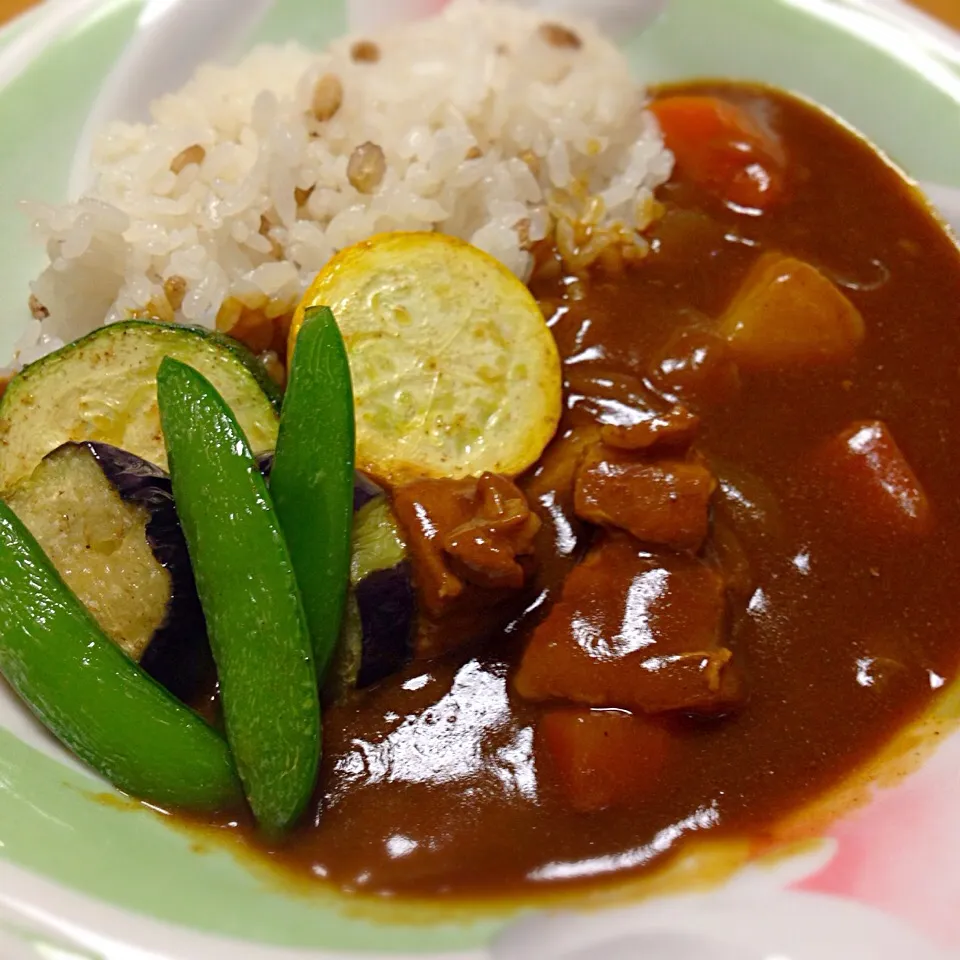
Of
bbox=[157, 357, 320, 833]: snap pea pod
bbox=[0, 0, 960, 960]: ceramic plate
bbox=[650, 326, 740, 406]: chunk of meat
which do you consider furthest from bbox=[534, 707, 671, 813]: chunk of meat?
bbox=[650, 326, 740, 406]: chunk of meat

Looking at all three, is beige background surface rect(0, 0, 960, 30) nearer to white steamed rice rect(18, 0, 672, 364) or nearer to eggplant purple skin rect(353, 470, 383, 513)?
white steamed rice rect(18, 0, 672, 364)

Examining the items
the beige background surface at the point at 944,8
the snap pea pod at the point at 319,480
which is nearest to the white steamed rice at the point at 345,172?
the snap pea pod at the point at 319,480

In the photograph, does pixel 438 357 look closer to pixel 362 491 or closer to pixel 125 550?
pixel 362 491

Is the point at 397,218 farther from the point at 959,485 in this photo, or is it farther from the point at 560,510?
the point at 959,485

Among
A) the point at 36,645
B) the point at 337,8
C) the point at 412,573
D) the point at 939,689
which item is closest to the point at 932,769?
the point at 939,689

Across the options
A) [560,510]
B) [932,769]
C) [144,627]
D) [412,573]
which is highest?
[144,627]

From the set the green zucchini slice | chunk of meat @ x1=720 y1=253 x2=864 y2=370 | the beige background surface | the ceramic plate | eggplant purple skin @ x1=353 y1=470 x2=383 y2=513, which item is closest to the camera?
the ceramic plate
